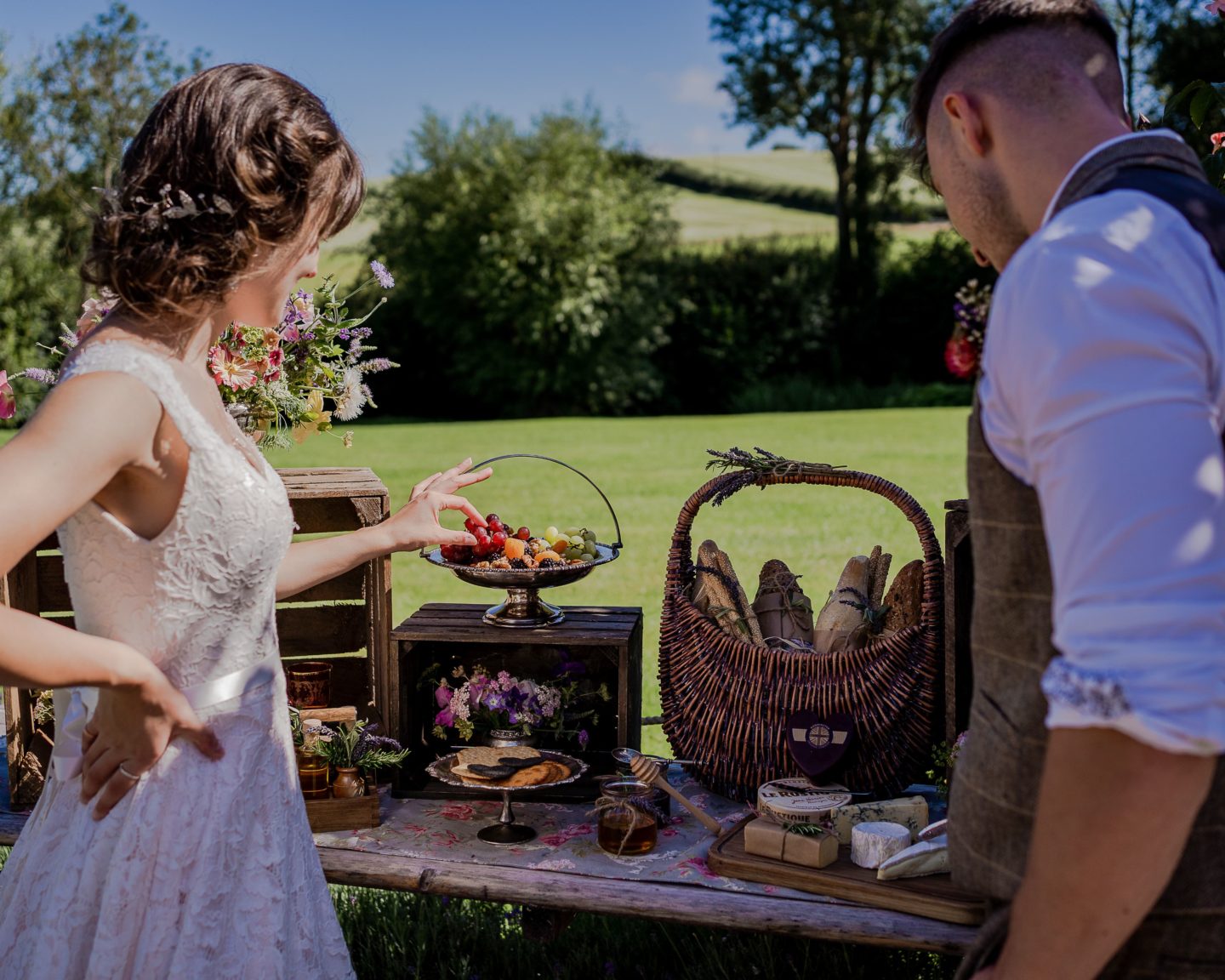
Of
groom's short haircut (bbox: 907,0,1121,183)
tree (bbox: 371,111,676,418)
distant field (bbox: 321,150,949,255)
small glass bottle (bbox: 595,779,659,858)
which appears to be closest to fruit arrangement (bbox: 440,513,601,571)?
small glass bottle (bbox: 595,779,659,858)

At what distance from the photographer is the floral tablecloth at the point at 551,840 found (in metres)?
2.40

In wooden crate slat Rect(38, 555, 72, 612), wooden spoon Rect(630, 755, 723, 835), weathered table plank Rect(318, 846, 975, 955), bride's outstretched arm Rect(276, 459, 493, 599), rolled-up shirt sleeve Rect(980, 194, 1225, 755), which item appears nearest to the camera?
rolled-up shirt sleeve Rect(980, 194, 1225, 755)

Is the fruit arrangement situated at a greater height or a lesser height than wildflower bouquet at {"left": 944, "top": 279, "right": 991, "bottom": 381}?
lesser

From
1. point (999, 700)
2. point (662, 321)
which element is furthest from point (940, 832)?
point (662, 321)

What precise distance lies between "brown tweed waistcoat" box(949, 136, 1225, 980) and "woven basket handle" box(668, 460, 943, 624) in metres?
1.43

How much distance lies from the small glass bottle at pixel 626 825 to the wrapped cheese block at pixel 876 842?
428mm

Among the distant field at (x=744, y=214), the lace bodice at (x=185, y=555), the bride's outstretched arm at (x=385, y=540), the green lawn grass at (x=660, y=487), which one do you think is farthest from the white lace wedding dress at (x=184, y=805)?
the distant field at (x=744, y=214)

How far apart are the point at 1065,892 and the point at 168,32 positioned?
35552 millimetres

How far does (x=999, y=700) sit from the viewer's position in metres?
1.17

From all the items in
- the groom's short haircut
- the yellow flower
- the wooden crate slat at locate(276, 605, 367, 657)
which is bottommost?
the wooden crate slat at locate(276, 605, 367, 657)

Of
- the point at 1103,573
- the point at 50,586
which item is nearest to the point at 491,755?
Result: the point at 50,586

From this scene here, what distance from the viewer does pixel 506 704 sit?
292 cm

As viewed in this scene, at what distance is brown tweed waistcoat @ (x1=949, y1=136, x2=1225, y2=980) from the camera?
1075mm

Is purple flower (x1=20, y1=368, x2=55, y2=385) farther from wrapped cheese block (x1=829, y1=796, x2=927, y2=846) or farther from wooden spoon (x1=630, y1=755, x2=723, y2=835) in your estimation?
wrapped cheese block (x1=829, y1=796, x2=927, y2=846)
